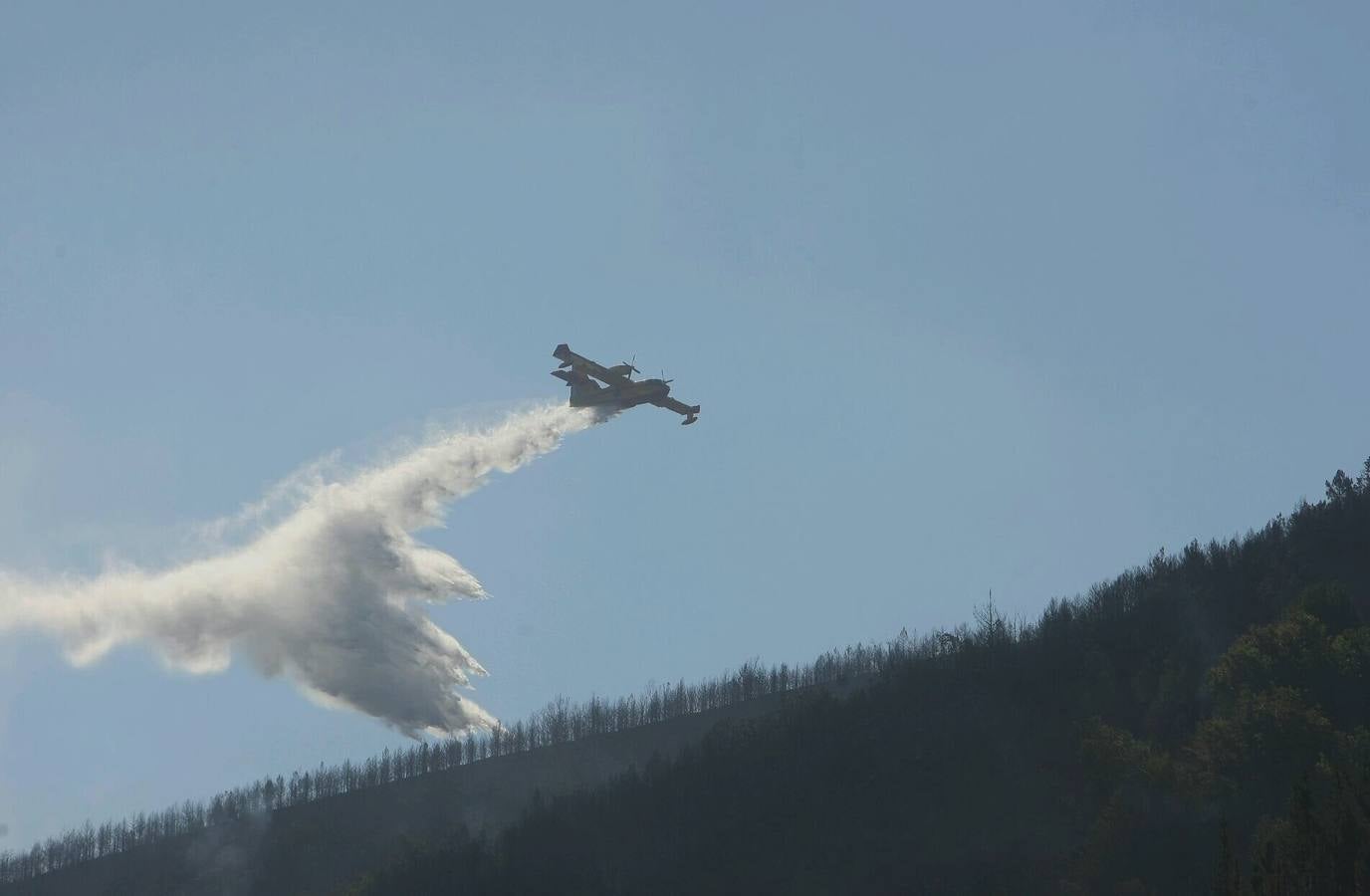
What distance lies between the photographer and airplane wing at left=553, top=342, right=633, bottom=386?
115938 millimetres

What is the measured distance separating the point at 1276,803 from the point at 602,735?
7731cm

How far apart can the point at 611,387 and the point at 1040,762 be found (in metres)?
42.9

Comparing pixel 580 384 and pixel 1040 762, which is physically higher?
pixel 580 384

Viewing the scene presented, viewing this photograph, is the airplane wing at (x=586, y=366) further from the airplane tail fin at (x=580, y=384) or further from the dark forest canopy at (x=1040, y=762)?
the dark forest canopy at (x=1040, y=762)

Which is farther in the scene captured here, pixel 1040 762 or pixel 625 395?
pixel 1040 762

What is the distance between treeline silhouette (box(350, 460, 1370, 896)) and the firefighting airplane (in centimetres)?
3355

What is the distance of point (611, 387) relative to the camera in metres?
116

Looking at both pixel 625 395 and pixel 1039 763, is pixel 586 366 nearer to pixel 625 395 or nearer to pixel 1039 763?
pixel 625 395

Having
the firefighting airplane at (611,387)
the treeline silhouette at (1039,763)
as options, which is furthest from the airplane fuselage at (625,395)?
the treeline silhouette at (1039,763)

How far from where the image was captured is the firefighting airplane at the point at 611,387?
380 ft

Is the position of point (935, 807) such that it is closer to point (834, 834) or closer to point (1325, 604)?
point (834, 834)

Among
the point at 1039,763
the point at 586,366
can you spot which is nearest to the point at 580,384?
the point at 586,366

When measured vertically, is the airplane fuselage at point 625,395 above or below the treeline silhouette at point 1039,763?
above

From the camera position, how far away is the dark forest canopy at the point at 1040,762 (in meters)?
115
